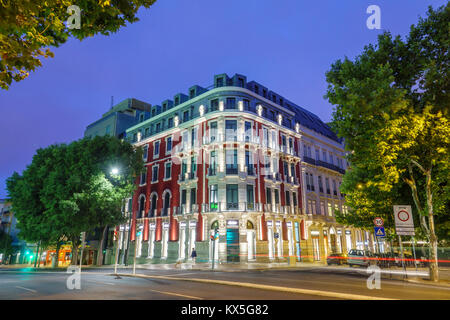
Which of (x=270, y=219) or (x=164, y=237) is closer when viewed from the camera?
(x=270, y=219)

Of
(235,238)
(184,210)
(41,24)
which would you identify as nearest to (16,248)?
(184,210)

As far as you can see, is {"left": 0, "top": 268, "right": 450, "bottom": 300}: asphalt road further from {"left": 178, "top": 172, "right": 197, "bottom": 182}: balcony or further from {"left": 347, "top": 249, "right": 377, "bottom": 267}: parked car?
{"left": 178, "top": 172, "right": 197, "bottom": 182}: balcony

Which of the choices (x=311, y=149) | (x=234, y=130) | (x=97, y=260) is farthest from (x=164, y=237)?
(x=311, y=149)

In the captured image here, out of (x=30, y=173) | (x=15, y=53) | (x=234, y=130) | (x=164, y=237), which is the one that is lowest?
(x=164, y=237)

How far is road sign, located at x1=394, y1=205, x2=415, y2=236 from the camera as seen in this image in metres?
13.6

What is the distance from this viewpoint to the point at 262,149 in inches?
1227

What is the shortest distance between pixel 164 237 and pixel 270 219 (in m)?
12.4

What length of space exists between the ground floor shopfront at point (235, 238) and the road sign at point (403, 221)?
12.0m

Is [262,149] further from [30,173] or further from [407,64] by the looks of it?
[30,173]

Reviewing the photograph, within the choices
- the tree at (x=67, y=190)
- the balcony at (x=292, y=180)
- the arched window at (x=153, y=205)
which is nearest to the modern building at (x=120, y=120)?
the arched window at (x=153, y=205)

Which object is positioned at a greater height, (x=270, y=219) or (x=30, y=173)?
(x=30, y=173)

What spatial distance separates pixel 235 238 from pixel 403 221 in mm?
16363

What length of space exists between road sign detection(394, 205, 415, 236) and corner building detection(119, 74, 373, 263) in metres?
15.1

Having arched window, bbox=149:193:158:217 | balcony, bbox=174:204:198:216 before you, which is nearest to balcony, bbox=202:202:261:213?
balcony, bbox=174:204:198:216
